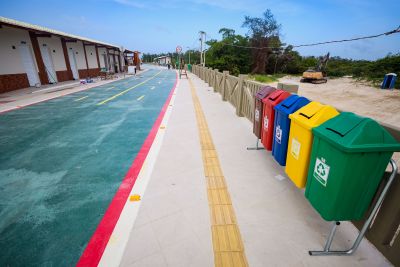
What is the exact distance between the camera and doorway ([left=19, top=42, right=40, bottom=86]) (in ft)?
46.8

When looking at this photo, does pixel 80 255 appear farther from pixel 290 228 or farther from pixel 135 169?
pixel 290 228

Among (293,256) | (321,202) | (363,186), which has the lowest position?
(293,256)

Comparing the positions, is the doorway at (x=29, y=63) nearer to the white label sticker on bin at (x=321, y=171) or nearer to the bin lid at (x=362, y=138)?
the white label sticker on bin at (x=321, y=171)

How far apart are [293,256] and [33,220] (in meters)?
3.06

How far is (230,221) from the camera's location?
103 inches

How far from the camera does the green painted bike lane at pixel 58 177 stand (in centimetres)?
229

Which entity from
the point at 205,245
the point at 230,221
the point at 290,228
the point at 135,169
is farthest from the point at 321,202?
the point at 135,169

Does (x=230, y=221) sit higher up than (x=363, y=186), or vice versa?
(x=363, y=186)

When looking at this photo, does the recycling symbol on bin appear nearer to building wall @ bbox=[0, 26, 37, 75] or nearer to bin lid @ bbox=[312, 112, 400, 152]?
bin lid @ bbox=[312, 112, 400, 152]

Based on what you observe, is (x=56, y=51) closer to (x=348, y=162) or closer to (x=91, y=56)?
(x=91, y=56)

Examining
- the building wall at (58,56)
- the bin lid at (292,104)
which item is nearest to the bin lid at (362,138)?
the bin lid at (292,104)

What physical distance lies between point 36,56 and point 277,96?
18495 millimetres

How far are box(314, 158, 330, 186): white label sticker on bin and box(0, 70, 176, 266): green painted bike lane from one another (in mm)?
2577

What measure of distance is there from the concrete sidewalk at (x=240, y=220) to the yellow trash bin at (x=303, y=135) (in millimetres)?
525
